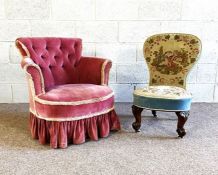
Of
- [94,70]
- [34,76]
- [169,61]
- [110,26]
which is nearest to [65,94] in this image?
[34,76]

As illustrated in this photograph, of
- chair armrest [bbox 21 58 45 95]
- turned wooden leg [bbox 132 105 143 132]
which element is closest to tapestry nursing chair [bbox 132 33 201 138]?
turned wooden leg [bbox 132 105 143 132]

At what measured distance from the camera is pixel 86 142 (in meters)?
2.20

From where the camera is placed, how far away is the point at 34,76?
6.83ft

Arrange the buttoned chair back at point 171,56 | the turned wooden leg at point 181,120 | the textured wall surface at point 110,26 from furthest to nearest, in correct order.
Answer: the textured wall surface at point 110,26 → the buttoned chair back at point 171,56 → the turned wooden leg at point 181,120

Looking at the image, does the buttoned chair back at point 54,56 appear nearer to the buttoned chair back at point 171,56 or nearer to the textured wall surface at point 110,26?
the textured wall surface at point 110,26

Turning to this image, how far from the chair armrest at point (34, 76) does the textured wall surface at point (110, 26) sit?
1077mm

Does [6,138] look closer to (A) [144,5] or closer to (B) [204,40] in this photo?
(A) [144,5]

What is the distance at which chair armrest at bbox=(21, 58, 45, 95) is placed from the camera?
206 cm

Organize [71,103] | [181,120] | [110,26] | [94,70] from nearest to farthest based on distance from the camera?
[71,103] → [181,120] → [94,70] → [110,26]

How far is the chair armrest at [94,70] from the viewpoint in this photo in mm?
2430

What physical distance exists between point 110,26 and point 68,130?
4.88 feet

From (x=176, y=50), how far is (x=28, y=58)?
1434mm

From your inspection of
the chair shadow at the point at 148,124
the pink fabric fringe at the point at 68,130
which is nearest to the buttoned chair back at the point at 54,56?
the pink fabric fringe at the point at 68,130

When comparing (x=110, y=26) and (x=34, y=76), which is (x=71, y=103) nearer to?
(x=34, y=76)
